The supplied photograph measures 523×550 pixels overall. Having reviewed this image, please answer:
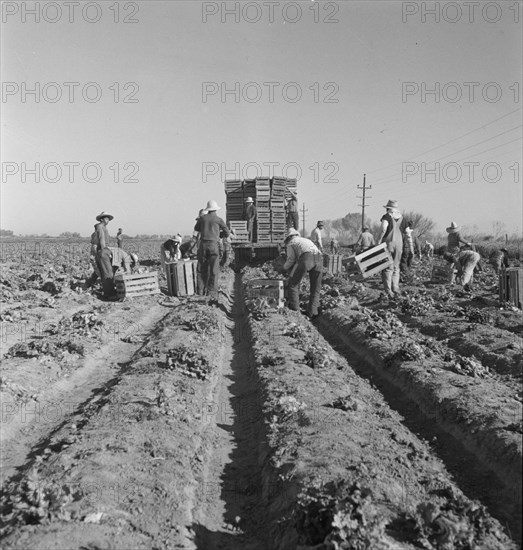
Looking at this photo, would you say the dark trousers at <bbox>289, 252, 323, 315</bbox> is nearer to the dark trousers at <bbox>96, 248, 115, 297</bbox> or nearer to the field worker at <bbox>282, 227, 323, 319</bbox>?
the field worker at <bbox>282, 227, 323, 319</bbox>

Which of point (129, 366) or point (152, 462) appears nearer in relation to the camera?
point (152, 462)

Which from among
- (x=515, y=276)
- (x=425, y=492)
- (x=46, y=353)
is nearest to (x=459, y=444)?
(x=425, y=492)

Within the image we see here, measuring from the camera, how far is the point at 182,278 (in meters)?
14.3

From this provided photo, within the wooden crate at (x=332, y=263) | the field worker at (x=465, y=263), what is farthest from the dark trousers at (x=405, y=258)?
the wooden crate at (x=332, y=263)

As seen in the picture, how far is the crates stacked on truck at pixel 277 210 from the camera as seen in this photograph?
2383 cm

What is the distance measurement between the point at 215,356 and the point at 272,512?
14.8ft

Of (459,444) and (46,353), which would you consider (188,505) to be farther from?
(46,353)

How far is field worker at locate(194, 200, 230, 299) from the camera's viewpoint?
12.7 meters

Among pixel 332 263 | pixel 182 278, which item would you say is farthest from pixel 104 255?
pixel 332 263

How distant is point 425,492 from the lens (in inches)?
169

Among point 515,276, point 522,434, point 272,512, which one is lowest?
point 272,512

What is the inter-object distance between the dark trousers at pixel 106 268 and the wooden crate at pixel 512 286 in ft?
30.6

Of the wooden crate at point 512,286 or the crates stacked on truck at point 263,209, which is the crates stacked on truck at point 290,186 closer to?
the crates stacked on truck at point 263,209

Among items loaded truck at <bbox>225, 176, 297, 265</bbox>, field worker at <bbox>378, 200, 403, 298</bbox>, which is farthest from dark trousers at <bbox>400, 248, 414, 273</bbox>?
loaded truck at <bbox>225, 176, 297, 265</bbox>
